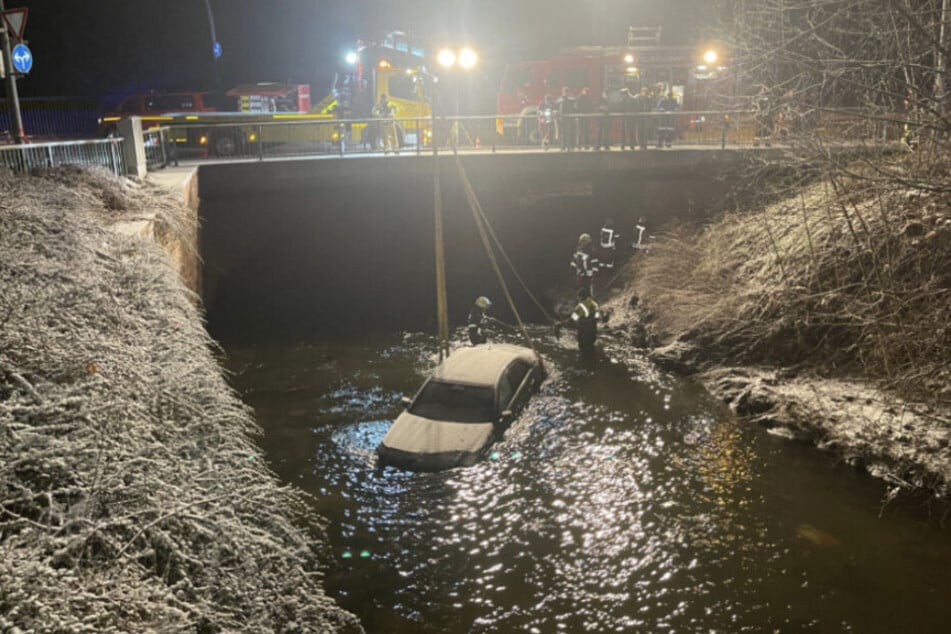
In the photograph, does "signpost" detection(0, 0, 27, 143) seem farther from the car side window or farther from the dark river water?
the car side window

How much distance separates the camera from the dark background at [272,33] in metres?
31.0

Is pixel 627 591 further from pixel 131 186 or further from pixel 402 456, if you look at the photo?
pixel 131 186

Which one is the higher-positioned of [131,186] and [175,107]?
[175,107]

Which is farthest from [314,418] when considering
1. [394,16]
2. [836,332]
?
[394,16]

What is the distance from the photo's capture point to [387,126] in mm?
22016

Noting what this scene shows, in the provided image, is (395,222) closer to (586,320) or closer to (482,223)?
(482,223)

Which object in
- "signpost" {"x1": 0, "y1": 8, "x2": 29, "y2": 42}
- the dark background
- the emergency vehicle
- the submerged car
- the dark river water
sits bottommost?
the dark river water

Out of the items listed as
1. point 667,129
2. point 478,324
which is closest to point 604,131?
point 667,129

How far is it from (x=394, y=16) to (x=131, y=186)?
4155 cm

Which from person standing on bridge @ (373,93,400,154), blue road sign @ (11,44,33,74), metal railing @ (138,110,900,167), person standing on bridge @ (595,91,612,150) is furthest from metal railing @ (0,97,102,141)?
person standing on bridge @ (595,91,612,150)

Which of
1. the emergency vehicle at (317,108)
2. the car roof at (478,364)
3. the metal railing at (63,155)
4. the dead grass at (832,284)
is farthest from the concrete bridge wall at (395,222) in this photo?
the car roof at (478,364)

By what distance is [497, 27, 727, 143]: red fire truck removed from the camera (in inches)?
1054

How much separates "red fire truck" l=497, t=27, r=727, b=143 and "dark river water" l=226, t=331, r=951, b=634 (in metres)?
17.1

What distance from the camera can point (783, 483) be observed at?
1040cm
